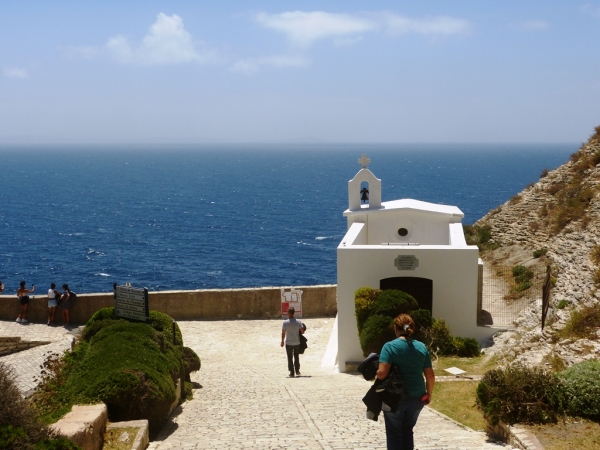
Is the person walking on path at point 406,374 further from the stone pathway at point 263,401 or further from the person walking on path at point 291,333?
the person walking on path at point 291,333

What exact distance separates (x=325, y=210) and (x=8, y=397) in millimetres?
92998

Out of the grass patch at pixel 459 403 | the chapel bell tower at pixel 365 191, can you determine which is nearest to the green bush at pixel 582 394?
the grass patch at pixel 459 403

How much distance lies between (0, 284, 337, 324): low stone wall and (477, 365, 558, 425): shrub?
1284 centimetres

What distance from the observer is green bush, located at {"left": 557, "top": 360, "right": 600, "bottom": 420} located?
9.72m

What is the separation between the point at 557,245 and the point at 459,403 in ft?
43.0

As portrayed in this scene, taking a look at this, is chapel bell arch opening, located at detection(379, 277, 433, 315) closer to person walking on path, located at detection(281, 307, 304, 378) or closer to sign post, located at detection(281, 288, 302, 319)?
person walking on path, located at detection(281, 307, 304, 378)

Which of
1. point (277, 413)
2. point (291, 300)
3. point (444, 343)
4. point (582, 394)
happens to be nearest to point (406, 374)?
point (582, 394)

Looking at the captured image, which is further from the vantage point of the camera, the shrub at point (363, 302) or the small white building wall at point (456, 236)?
the small white building wall at point (456, 236)

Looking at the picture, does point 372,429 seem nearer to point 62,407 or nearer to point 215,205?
point 62,407

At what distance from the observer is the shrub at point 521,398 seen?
9.76 m

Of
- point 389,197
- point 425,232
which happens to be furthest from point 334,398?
point 389,197

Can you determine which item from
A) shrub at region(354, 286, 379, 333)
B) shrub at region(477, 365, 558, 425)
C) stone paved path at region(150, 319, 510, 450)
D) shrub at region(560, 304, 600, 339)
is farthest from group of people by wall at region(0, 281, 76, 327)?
shrub at region(477, 365, 558, 425)

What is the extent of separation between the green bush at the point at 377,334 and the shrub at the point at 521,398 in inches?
238

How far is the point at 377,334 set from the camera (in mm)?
16328
